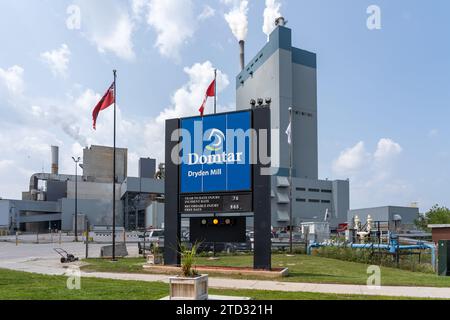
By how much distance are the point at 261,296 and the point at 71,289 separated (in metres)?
5.12

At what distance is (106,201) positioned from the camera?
100m

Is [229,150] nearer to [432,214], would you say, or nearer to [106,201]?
[432,214]

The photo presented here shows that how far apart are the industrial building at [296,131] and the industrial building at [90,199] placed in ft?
90.6

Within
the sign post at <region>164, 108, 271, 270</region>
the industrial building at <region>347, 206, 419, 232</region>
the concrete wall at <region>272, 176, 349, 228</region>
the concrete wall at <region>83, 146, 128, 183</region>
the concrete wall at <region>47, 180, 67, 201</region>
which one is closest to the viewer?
the sign post at <region>164, 108, 271, 270</region>

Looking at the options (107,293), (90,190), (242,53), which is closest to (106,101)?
(107,293)

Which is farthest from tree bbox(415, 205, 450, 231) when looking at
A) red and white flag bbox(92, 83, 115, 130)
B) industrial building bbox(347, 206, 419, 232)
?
red and white flag bbox(92, 83, 115, 130)

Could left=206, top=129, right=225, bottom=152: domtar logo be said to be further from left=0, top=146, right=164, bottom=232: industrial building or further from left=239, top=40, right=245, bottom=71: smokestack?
left=239, top=40, right=245, bottom=71: smokestack

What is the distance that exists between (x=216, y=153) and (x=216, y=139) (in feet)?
1.93

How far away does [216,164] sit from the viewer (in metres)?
19.0

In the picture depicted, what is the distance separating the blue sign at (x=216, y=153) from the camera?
60.6 ft

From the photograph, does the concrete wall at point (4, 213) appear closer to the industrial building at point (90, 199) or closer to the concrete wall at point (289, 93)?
the industrial building at point (90, 199)

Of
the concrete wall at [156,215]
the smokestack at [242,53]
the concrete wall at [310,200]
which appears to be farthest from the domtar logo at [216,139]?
the smokestack at [242,53]

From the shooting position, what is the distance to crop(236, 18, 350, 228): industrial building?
101 meters
